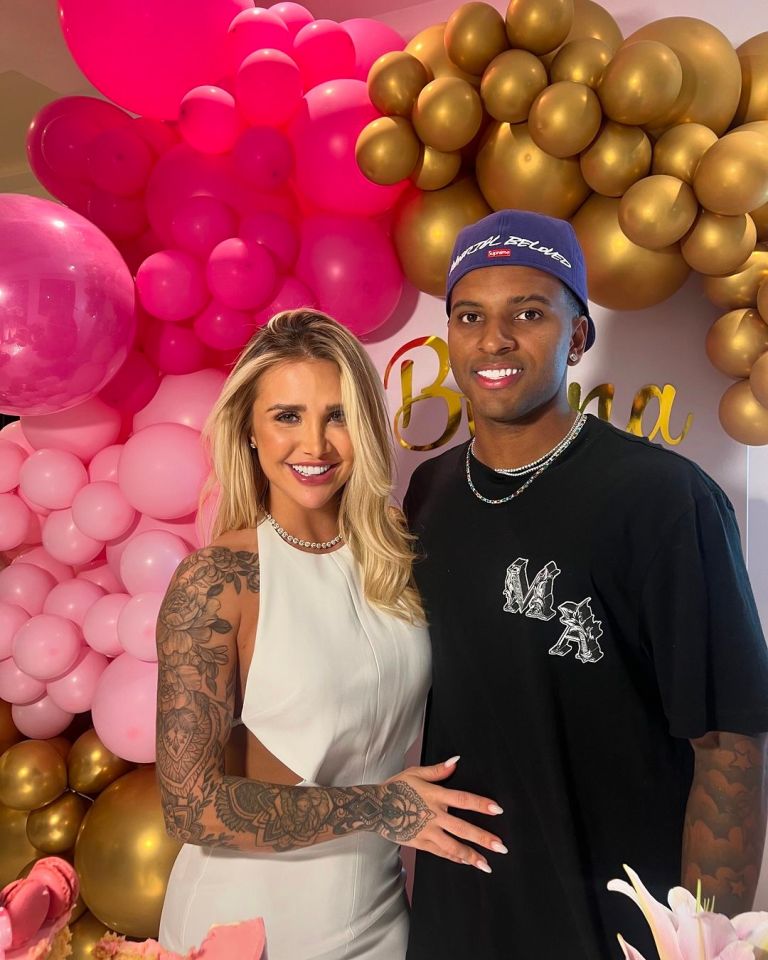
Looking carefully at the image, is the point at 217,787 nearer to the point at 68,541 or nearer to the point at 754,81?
the point at 68,541

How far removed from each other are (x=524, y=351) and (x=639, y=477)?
30cm

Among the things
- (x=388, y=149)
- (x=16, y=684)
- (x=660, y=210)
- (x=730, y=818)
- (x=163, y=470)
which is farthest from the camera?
(x=16, y=684)

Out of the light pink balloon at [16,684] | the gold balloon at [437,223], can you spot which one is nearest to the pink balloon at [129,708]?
the light pink balloon at [16,684]

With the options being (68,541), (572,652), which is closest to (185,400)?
(68,541)

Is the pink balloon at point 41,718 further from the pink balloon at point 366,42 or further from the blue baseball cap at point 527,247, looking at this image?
the pink balloon at point 366,42

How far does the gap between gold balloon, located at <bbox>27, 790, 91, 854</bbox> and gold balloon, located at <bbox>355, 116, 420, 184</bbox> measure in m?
1.96

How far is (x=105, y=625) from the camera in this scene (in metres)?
2.07

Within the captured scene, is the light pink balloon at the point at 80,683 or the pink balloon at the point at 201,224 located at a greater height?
the pink balloon at the point at 201,224

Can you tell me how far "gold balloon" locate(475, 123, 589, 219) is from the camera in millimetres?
1819

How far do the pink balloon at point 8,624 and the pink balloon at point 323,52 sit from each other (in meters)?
1.69

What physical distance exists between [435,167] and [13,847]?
7.36 feet

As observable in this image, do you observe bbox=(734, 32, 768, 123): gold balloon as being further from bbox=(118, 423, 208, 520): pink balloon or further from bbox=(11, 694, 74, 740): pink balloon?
bbox=(11, 694, 74, 740): pink balloon

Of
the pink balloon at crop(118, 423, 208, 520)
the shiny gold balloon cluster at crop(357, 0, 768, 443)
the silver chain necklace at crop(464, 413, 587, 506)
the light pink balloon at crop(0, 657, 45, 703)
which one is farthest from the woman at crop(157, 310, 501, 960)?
the light pink balloon at crop(0, 657, 45, 703)

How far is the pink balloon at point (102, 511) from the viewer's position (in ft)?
6.88
